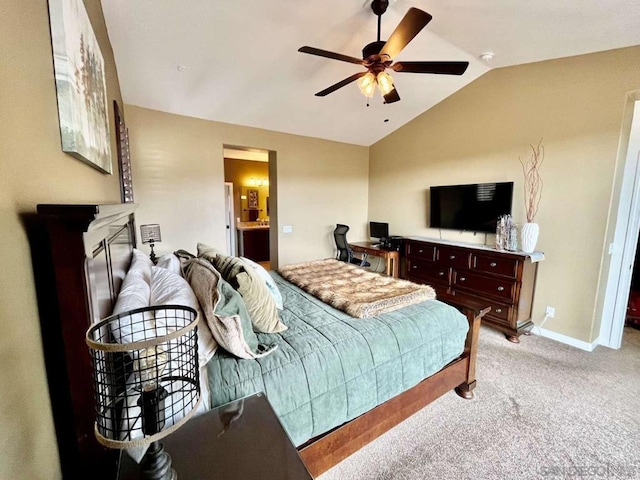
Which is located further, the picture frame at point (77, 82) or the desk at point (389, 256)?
the desk at point (389, 256)

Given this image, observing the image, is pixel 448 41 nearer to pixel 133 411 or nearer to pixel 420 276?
pixel 420 276

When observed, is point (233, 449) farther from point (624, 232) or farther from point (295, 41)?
point (624, 232)

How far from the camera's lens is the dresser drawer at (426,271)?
12.7 ft

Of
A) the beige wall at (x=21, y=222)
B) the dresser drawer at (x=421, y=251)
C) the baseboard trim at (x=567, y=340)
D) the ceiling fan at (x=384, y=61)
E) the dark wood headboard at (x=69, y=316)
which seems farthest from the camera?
the dresser drawer at (x=421, y=251)

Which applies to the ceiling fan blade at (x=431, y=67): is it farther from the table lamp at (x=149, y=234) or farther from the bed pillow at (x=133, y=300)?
the table lamp at (x=149, y=234)

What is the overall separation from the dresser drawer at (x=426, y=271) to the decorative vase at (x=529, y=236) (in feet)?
3.05

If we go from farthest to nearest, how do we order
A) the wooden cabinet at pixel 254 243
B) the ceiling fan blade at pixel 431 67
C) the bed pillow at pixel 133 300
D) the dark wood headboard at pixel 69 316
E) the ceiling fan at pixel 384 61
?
the wooden cabinet at pixel 254 243 < the ceiling fan blade at pixel 431 67 < the ceiling fan at pixel 384 61 < the bed pillow at pixel 133 300 < the dark wood headboard at pixel 69 316

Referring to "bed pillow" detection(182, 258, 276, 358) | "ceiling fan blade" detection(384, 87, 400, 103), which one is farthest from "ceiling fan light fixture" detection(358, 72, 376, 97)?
"bed pillow" detection(182, 258, 276, 358)

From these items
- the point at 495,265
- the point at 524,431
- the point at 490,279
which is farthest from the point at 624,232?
the point at 524,431

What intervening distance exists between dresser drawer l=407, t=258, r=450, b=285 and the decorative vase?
93 cm

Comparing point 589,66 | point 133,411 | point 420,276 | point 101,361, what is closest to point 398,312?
point 133,411

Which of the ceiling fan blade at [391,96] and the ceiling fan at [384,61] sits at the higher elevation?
the ceiling fan at [384,61]

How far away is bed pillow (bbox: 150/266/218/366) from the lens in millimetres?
1303

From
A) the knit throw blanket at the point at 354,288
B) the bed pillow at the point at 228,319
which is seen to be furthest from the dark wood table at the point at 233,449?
the knit throw blanket at the point at 354,288
